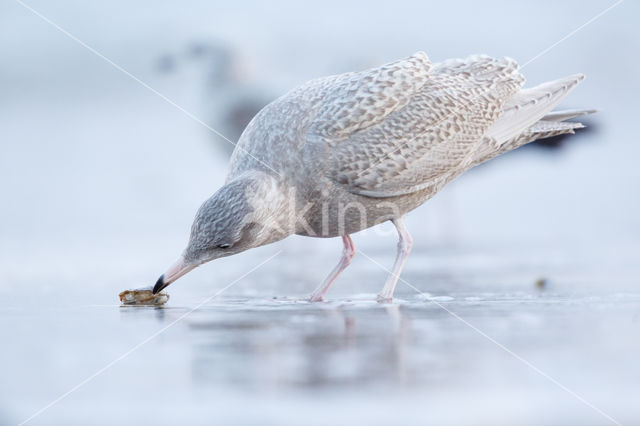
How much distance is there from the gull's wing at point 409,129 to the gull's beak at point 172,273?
100cm

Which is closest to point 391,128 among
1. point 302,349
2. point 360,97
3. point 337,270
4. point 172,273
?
point 360,97

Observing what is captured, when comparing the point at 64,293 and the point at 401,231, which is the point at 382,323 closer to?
the point at 401,231

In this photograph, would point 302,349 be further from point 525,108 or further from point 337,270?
point 525,108

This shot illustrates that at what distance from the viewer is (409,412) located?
1.83 meters

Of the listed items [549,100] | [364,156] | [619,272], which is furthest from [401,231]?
[619,272]

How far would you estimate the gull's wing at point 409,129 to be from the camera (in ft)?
14.8

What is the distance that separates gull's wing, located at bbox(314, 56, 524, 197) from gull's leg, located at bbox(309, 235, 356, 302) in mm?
639

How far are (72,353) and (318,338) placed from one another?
2.96 feet

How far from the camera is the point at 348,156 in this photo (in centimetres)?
446

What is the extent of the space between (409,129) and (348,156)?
1.71 ft

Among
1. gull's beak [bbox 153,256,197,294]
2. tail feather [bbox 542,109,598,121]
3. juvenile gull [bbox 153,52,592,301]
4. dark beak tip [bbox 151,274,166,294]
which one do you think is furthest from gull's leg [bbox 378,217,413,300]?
tail feather [bbox 542,109,598,121]

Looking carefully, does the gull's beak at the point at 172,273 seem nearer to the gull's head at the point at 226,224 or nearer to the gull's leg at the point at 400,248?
the gull's head at the point at 226,224

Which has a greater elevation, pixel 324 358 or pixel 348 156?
pixel 348 156

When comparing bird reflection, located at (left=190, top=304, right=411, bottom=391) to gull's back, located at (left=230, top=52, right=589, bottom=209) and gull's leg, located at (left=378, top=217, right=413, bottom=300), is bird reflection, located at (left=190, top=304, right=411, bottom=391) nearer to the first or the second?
gull's leg, located at (left=378, top=217, right=413, bottom=300)
